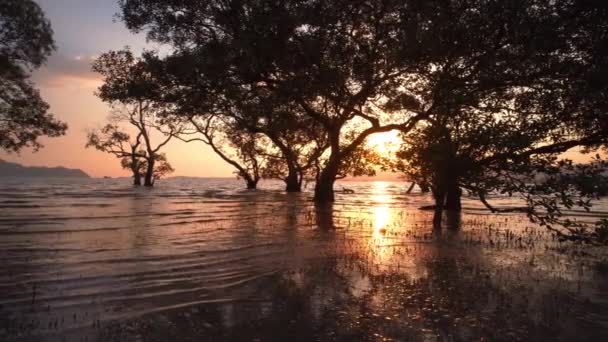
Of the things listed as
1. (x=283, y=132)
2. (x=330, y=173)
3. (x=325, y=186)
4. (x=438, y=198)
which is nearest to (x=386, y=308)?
(x=438, y=198)

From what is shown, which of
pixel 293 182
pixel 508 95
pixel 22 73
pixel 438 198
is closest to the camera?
pixel 508 95

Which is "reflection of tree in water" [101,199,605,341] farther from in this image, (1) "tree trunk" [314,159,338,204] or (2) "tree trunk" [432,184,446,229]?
(1) "tree trunk" [314,159,338,204]

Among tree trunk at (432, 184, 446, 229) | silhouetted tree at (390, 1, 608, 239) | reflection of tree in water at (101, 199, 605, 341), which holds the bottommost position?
reflection of tree in water at (101, 199, 605, 341)

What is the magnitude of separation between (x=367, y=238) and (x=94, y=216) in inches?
481

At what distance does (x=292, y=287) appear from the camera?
25.0ft

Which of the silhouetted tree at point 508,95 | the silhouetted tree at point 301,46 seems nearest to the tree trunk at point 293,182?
the silhouetted tree at point 301,46

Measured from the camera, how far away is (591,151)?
66.7ft

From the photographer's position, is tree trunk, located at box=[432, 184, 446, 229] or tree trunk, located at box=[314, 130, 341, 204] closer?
tree trunk, located at box=[432, 184, 446, 229]

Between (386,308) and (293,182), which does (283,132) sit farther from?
(386,308)

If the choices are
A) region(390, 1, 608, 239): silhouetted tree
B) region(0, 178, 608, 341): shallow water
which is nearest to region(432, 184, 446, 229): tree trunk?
region(390, 1, 608, 239): silhouetted tree

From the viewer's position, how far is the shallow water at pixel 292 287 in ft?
18.3

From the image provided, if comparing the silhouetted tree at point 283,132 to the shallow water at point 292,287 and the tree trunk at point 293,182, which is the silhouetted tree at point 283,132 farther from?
the shallow water at point 292,287

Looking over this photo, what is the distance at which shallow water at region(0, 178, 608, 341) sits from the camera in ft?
18.3

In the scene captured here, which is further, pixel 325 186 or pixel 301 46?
pixel 325 186
